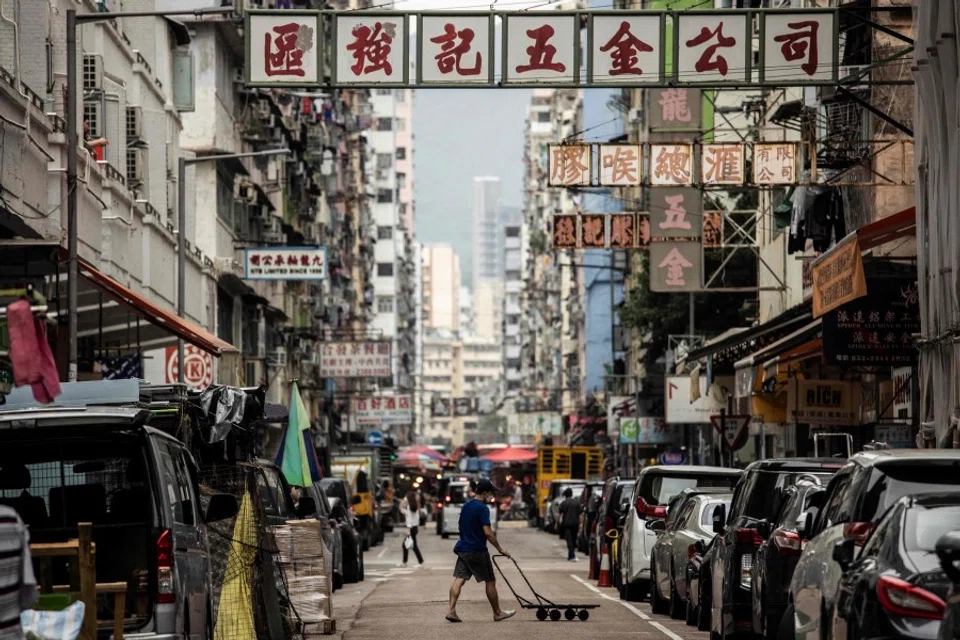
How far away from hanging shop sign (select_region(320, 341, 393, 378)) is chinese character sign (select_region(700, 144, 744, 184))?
41.5m

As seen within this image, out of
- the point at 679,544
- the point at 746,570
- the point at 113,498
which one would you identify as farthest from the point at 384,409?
the point at 113,498

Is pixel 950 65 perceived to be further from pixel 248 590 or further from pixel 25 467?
pixel 25 467

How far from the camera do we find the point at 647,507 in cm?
2747

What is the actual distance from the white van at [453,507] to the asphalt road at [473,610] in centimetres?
2616

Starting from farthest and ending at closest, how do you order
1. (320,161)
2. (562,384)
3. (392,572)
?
(562,384), (320,161), (392,572)

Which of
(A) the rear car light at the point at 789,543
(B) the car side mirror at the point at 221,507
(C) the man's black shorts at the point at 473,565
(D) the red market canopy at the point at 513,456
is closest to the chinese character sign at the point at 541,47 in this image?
(C) the man's black shorts at the point at 473,565

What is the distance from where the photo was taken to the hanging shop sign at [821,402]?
1367 inches

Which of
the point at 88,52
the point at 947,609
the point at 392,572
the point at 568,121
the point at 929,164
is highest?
the point at 568,121

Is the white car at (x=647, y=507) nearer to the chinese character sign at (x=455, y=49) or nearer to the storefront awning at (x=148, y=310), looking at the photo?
the chinese character sign at (x=455, y=49)

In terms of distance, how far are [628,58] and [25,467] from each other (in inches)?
582

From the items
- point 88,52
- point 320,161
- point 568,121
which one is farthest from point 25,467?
point 568,121

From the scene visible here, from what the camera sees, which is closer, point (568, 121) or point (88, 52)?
point (88, 52)

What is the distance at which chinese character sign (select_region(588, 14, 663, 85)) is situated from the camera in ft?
86.2

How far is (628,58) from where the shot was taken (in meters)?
26.4
